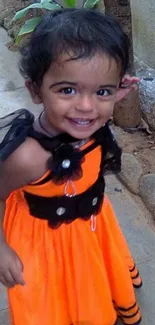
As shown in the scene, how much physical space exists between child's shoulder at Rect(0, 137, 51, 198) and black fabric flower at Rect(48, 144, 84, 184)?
0.08ft

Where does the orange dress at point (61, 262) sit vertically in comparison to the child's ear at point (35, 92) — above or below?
below

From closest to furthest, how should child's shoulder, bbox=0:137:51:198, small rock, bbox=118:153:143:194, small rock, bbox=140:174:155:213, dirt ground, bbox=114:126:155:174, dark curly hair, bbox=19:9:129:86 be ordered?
dark curly hair, bbox=19:9:129:86 < child's shoulder, bbox=0:137:51:198 < small rock, bbox=140:174:155:213 < small rock, bbox=118:153:143:194 < dirt ground, bbox=114:126:155:174

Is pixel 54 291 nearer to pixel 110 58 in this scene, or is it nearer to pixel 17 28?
pixel 110 58

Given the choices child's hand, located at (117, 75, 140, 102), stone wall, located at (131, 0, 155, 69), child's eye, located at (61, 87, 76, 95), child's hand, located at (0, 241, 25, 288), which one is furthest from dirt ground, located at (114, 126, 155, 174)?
child's eye, located at (61, 87, 76, 95)

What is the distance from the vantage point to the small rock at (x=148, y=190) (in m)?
2.95

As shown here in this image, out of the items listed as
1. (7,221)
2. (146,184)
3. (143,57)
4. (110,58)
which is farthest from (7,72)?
(110,58)

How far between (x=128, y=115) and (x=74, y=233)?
1.61 metres

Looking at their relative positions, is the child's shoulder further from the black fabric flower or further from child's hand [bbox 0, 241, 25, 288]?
child's hand [bbox 0, 241, 25, 288]

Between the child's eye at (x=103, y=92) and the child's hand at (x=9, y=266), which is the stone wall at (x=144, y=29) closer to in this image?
the child's eye at (x=103, y=92)

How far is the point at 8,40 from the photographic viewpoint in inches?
217

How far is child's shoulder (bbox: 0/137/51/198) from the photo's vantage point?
181 cm

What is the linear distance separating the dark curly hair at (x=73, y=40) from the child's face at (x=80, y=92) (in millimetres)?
24
